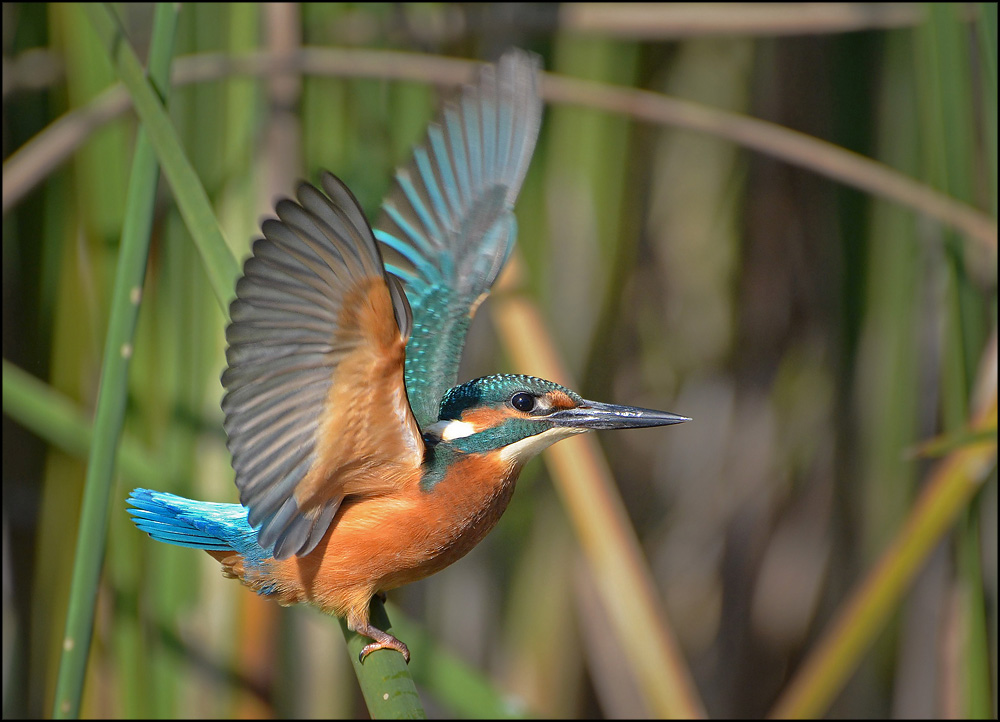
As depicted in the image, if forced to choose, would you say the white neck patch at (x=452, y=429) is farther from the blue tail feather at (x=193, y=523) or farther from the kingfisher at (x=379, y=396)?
the blue tail feather at (x=193, y=523)

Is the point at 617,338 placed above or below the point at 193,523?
above

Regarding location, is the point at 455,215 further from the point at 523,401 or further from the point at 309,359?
the point at 309,359

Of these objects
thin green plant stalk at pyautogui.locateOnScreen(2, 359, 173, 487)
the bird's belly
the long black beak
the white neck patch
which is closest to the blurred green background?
thin green plant stalk at pyautogui.locateOnScreen(2, 359, 173, 487)

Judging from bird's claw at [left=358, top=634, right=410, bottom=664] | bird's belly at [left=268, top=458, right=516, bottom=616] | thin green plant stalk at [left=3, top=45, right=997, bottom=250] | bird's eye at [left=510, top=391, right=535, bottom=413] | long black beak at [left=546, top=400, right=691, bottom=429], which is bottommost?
bird's claw at [left=358, top=634, right=410, bottom=664]

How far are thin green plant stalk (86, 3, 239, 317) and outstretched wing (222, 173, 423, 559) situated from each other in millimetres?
129

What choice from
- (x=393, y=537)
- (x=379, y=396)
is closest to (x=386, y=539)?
(x=393, y=537)

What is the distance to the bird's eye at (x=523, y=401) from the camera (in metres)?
1.12

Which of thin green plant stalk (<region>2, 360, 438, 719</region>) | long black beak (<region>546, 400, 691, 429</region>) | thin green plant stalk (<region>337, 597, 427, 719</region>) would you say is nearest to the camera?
thin green plant stalk (<region>337, 597, 427, 719</region>)

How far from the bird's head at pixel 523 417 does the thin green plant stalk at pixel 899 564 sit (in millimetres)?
531

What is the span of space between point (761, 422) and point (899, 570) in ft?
2.51

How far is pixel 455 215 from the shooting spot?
1.32 metres

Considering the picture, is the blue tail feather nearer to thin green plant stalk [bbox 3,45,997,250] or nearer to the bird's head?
the bird's head

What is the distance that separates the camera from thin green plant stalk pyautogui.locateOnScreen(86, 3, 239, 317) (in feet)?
3.04

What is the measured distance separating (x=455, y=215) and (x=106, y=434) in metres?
0.57
